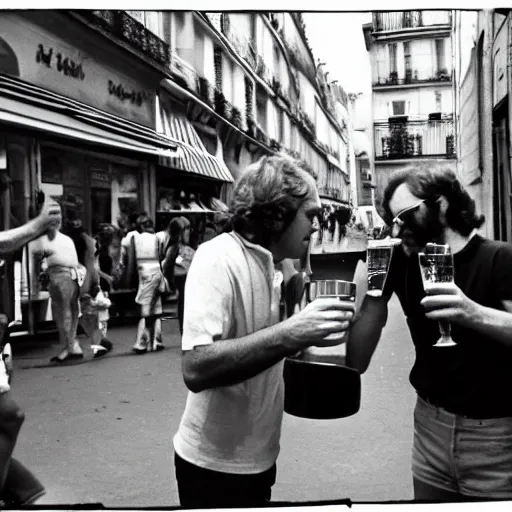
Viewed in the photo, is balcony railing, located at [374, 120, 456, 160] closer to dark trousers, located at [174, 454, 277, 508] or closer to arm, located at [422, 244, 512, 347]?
arm, located at [422, 244, 512, 347]

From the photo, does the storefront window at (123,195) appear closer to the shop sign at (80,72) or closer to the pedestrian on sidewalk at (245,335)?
the shop sign at (80,72)

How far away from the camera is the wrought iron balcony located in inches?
98.0

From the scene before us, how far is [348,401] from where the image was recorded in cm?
246

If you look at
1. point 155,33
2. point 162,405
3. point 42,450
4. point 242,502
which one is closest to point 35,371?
point 42,450

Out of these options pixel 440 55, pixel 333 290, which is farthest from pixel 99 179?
pixel 440 55

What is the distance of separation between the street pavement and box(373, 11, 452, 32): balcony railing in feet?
4.76

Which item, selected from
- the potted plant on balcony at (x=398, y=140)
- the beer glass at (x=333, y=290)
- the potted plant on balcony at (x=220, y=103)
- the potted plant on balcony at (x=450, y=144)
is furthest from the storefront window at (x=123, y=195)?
the potted plant on balcony at (x=450, y=144)

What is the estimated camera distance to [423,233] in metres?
2.36

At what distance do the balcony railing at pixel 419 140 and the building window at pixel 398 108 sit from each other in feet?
0.15

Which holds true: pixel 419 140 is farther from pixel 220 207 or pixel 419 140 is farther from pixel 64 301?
pixel 64 301

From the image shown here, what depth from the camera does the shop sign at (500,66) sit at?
2561 mm

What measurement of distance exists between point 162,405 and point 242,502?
0.59 meters

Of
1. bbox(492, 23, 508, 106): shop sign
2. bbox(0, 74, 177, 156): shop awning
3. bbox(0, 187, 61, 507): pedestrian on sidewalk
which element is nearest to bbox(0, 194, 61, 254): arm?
bbox(0, 187, 61, 507): pedestrian on sidewalk
